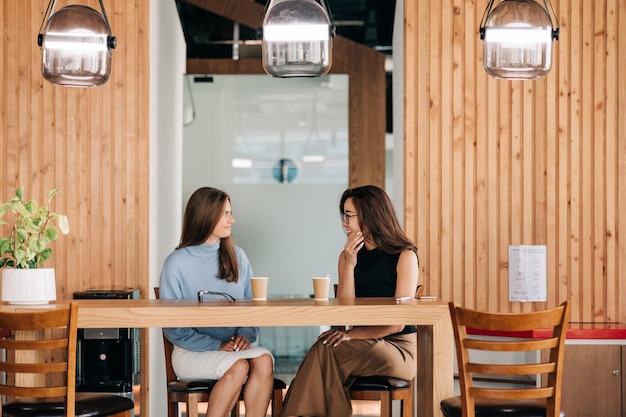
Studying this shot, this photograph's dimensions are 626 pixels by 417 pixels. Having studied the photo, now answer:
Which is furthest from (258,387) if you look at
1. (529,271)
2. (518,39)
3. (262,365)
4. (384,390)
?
(529,271)

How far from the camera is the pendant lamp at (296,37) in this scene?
3.73 metres

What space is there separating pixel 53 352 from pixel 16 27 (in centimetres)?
204

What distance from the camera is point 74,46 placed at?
390cm

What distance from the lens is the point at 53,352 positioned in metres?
5.51

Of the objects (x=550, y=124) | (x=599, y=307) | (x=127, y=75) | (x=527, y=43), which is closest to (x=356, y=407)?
(x=599, y=307)

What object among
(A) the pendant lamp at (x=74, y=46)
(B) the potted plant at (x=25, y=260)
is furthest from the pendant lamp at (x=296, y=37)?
(B) the potted plant at (x=25, y=260)

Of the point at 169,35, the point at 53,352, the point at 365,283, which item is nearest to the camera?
the point at 365,283

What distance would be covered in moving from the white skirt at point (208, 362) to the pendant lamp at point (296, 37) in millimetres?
1289

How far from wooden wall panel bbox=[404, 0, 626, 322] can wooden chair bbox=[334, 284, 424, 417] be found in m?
1.58

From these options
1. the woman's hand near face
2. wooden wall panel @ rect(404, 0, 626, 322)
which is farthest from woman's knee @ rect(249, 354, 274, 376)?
wooden wall panel @ rect(404, 0, 626, 322)

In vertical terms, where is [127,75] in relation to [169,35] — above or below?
below

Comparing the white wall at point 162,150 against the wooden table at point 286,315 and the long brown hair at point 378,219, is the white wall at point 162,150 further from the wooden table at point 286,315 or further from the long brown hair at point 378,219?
the wooden table at point 286,315

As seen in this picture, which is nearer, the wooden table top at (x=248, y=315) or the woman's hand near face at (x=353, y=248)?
the wooden table top at (x=248, y=315)

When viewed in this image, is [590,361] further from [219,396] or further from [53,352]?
[53,352]
